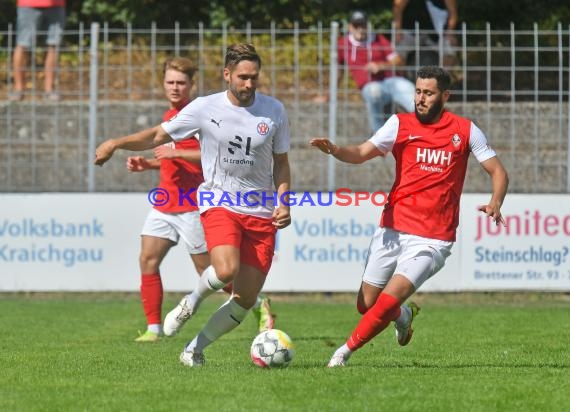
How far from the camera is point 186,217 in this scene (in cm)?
1193

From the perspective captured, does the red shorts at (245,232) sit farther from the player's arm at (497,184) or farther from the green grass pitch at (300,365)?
the player's arm at (497,184)

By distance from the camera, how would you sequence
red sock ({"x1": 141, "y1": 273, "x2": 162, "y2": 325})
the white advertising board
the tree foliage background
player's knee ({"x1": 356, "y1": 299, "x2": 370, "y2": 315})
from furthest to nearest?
the tree foliage background < the white advertising board < red sock ({"x1": 141, "y1": 273, "x2": 162, "y2": 325}) < player's knee ({"x1": 356, "y1": 299, "x2": 370, "y2": 315})

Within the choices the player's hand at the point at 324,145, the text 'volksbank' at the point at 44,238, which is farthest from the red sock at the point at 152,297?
the text 'volksbank' at the point at 44,238

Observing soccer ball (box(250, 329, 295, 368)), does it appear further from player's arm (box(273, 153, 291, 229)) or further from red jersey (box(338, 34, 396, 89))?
red jersey (box(338, 34, 396, 89))

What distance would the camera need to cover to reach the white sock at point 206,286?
9203mm

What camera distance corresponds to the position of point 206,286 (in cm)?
973

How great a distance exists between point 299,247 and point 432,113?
7.00 meters

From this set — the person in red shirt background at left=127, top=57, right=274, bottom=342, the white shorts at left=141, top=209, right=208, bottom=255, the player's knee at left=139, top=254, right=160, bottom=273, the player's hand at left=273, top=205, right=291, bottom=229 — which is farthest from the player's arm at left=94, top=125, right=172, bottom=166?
the player's knee at left=139, top=254, right=160, bottom=273

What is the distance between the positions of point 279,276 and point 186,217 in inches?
180

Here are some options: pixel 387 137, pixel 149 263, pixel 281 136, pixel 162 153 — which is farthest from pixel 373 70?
pixel 281 136

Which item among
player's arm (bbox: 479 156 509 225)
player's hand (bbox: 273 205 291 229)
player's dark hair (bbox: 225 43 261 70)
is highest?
player's dark hair (bbox: 225 43 261 70)

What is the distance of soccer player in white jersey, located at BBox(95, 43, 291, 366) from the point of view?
9195 millimetres

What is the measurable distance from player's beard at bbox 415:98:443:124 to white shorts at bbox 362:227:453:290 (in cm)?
83

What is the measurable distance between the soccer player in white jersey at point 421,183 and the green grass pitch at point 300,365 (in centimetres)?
70
